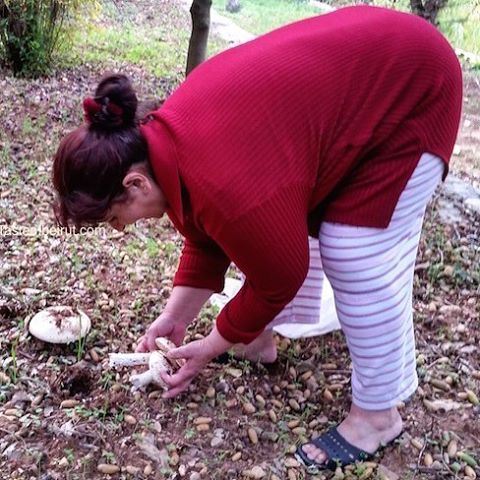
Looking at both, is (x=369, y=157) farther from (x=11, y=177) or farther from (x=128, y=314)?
(x=11, y=177)

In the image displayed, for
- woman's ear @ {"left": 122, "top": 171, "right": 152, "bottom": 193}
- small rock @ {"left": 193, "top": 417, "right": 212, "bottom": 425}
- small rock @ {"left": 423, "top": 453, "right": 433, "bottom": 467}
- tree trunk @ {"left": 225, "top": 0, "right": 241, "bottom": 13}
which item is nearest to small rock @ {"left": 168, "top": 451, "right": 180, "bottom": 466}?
small rock @ {"left": 193, "top": 417, "right": 212, "bottom": 425}

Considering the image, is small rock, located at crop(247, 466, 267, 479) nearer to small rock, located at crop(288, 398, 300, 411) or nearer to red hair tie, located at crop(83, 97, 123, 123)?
small rock, located at crop(288, 398, 300, 411)

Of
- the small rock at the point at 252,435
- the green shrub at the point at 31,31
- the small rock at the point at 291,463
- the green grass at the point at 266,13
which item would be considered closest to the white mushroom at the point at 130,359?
the small rock at the point at 252,435

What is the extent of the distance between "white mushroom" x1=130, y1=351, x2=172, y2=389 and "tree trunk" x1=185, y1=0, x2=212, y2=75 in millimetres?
2378

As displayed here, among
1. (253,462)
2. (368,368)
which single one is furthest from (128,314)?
(368,368)

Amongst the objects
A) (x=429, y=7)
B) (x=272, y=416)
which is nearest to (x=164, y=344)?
(x=272, y=416)

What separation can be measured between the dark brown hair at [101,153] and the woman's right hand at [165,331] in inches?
23.8

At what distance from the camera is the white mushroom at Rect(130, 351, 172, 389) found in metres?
1.73

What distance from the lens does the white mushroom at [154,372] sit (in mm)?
1729

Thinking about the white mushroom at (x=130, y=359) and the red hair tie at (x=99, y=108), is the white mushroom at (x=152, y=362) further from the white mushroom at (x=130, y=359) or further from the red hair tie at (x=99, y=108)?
the red hair tie at (x=99, y=108)

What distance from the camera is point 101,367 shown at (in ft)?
6.24

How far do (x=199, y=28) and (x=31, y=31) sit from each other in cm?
147

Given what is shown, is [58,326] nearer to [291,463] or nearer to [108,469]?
[108,469]

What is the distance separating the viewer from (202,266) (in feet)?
5.47
